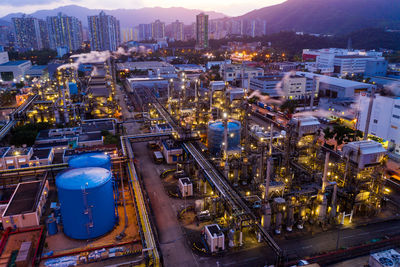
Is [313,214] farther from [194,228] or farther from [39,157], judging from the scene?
[39,157]

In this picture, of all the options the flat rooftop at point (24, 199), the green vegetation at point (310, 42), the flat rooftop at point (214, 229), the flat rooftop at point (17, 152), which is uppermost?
the green vegetation at point (310, 42)

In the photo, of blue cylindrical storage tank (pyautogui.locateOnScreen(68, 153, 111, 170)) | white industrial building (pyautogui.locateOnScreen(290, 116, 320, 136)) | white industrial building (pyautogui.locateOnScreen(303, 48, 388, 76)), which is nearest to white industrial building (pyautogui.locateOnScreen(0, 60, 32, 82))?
blue cylindrical storage tank (pyautogui.locateOnScreen(68, 153, 111, 170))

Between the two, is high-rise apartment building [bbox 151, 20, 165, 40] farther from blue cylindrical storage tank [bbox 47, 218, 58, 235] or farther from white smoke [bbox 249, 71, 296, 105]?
blue cylindrical storage tank [bbox 47, 218, 58, 235]

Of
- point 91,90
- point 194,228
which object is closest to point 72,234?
point 194,228

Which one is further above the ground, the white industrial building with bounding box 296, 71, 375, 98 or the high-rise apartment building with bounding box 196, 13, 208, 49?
the high-rise apartment building with bounding box 196, 13, 208, 49

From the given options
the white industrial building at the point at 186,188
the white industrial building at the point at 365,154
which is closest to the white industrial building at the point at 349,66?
the white industrial building at the point at 365,154

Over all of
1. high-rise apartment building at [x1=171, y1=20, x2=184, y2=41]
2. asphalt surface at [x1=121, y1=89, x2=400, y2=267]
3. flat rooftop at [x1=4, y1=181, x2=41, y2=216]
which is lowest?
asphalt surface at [x1=121, y1=89, x2=400, y2=267]

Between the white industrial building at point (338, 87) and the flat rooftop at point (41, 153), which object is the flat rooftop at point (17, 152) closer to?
the flat rooftop at point (41, 153)
